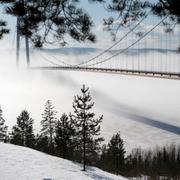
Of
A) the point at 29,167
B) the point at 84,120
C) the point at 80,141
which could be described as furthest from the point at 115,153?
the point at 29,167

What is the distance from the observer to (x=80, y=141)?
141 ft

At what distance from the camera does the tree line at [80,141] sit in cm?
4103

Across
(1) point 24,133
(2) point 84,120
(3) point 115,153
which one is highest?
(2) point 84,120

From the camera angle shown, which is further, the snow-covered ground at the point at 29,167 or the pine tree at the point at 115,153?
the pine tree at the point at 115,153

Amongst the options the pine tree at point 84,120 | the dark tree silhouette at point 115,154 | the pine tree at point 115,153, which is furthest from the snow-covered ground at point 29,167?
the dark tree silhouette at point 115,154

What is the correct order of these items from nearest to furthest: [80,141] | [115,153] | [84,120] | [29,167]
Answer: [29,167], [84,120], [80,141], [115,153]

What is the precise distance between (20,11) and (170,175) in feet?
327

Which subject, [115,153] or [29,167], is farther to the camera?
[115,153]

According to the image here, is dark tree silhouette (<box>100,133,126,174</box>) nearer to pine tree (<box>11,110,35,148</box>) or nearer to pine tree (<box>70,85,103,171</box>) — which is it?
pine tree (<box>11,110,35,148</box>)

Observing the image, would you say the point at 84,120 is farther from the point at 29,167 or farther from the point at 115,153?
the point at 115,153

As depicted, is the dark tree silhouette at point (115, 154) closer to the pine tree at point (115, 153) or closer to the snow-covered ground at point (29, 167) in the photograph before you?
the pine tree at point (115, 153)

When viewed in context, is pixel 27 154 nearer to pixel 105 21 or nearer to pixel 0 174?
pixel 0 174

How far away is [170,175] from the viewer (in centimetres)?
10388

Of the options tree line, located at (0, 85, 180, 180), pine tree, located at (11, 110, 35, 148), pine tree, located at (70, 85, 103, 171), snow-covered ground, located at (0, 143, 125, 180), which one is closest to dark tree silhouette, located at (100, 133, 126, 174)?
tree line, located at (0, 85, 180, 180)
